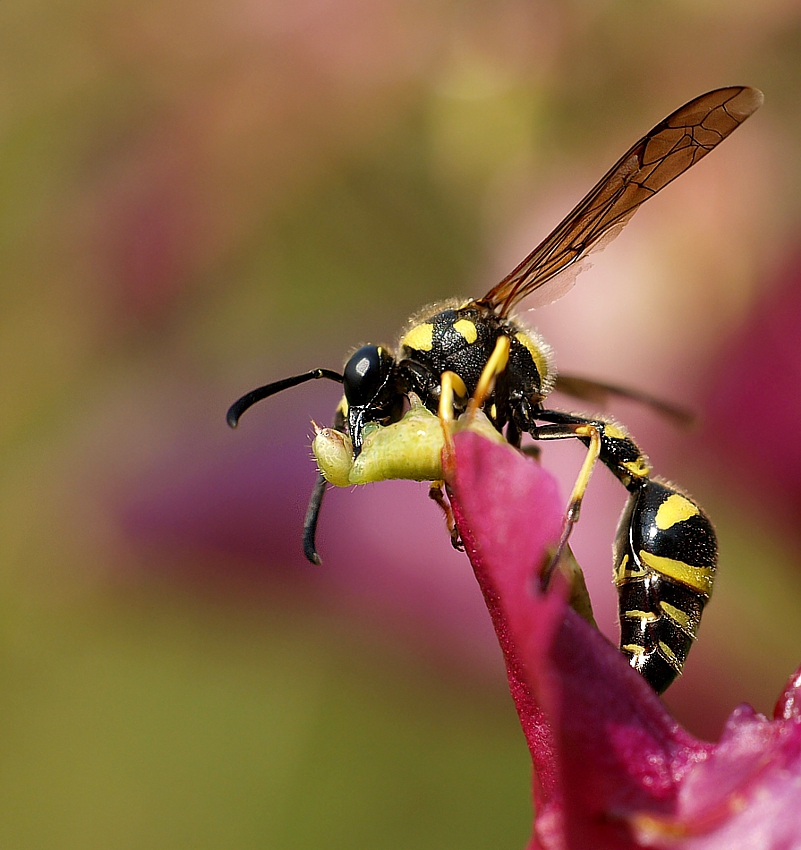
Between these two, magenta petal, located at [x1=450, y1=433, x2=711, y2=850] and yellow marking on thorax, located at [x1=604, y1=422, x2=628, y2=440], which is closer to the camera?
magenta petal, located at [x1=450, y1=433, x2=711, y2=850]

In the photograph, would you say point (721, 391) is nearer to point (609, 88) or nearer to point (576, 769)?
point (609, 88)

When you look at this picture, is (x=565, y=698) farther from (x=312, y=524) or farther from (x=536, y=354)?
(x=536, y=354)

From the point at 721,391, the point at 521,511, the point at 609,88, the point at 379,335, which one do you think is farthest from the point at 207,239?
the point at 521,511

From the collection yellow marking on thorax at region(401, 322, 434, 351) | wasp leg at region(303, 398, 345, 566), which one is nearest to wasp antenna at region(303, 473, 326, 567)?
wasp leg at region(303, 398, 345, 566)

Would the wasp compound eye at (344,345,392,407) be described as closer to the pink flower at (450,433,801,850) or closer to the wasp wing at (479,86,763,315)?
the wasp wing at (479,86,763,315)

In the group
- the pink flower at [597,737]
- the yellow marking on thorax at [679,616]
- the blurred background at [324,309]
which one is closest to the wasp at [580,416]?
the yellow marking on thorax at [679,616]
